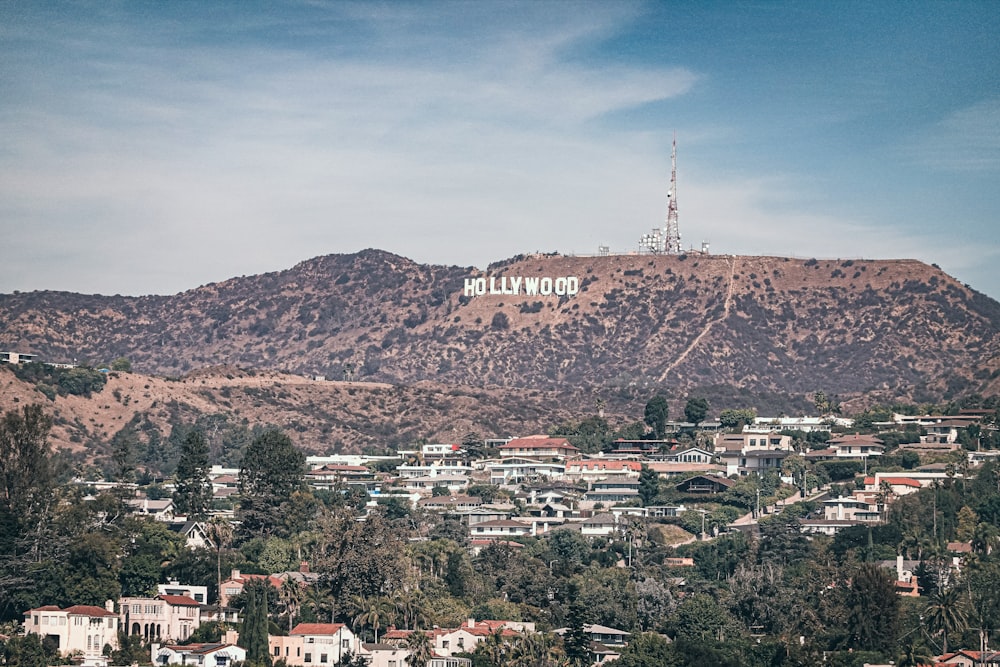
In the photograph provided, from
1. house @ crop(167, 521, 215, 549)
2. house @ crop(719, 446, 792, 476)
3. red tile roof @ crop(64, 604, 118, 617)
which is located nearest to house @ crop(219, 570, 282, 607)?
house @ crop(167, 521, 215, 549)

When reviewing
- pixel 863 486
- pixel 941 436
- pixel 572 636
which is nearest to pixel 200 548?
pixel 572 636

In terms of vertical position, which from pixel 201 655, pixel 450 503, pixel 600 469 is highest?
pixel 600 469

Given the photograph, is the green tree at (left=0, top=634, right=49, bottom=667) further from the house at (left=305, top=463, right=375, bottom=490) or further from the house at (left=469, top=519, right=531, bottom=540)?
the house at (left=305, top=463, right=375, bottom=490)

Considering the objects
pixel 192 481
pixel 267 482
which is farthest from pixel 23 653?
pixel 192 481

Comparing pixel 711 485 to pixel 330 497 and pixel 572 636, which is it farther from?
pixel 572 636

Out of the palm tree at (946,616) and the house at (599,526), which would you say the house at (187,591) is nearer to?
the house at (599,526)

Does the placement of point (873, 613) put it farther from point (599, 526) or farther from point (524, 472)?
point (524, 472)
